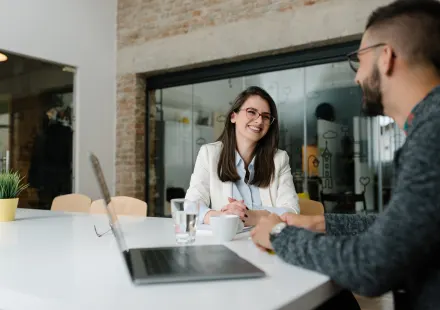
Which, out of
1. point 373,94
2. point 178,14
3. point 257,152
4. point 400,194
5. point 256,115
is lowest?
point 400,194

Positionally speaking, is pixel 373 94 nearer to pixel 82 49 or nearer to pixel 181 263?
pixel 181 263

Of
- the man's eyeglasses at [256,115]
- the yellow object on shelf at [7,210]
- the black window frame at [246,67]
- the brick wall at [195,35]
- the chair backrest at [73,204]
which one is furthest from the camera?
the black window frame at [246,67]

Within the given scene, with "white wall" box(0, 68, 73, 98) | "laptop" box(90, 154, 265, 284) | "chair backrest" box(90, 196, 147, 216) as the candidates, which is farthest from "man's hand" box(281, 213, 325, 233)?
"white wall" box(0, 68, 73, 98)

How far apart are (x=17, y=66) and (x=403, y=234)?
4.31 m

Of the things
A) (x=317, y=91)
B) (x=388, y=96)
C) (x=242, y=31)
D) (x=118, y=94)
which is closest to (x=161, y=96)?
Result: (x=118, y=94)

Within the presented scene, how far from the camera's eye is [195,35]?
4434mm

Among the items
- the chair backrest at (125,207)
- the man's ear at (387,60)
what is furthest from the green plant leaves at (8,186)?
the man's ear at (387,60)

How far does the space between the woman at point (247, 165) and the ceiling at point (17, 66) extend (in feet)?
9.23

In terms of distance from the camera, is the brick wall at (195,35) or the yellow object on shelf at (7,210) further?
the brick wall at (195,35)

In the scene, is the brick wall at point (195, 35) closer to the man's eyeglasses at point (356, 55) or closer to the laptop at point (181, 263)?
the man's eyeglasses at point (356, 55)

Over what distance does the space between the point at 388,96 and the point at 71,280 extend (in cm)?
87

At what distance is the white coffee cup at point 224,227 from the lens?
1.35 meters

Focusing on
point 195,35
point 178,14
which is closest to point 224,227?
point 195,35

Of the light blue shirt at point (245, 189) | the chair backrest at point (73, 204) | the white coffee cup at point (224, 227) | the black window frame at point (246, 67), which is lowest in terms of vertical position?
the chair backrest at point (73, 204)
